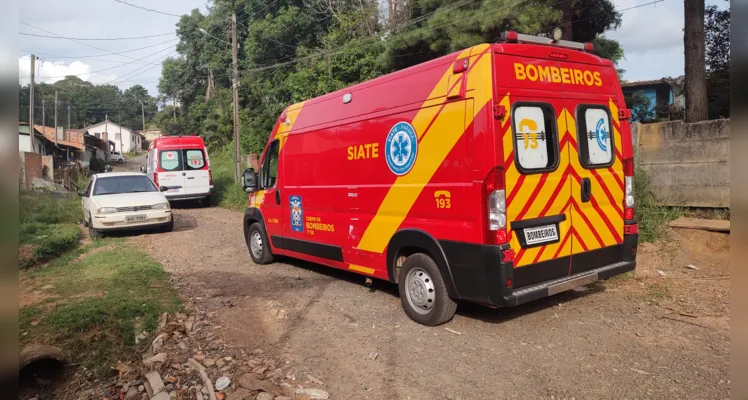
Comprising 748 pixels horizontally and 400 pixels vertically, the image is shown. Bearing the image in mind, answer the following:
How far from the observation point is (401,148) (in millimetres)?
5195

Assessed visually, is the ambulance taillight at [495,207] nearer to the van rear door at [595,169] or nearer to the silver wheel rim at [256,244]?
the van rear door at [595,169]

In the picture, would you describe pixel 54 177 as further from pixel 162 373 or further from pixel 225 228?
pixel 162 373

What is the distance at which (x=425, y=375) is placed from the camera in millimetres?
3947

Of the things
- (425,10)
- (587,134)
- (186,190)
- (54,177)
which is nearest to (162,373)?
(587,134)

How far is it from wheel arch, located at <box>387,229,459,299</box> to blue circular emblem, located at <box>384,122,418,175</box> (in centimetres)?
68

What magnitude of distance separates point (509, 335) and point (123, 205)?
958 cm

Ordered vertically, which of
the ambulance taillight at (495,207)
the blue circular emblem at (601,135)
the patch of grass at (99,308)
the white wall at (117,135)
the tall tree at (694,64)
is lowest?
the patch of grass at (99,308)

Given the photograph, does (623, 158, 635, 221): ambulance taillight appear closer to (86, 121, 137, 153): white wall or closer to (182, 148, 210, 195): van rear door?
(182, 148, 210, 195): van rear door

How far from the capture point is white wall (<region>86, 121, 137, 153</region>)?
75.2m

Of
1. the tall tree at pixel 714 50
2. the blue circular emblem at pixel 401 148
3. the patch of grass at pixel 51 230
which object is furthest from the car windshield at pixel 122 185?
the tall tree at pixel 714 50

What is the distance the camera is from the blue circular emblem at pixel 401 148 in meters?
5.05

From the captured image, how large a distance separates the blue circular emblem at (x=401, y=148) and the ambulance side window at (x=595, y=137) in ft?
5.43

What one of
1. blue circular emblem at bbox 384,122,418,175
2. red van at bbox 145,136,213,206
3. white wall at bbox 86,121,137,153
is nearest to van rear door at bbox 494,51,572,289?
blue circular emblem at bbox 384,122,418,175

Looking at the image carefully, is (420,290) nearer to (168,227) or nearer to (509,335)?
(509,335)
